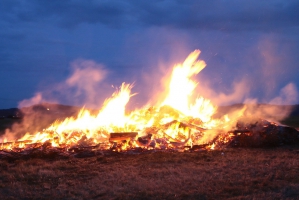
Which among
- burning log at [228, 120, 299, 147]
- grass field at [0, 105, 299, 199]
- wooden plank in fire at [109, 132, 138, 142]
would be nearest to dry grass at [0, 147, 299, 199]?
grass field at [0, 105, 299, 199]

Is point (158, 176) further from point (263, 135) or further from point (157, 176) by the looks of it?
point (263, 135)

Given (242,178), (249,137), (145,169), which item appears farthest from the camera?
(249,137)

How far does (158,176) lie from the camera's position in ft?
35.3

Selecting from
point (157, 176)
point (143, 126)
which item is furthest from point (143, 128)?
point (157, 176)

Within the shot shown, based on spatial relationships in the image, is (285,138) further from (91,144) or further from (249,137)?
(91,144)

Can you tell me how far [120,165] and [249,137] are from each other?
20.8 feet

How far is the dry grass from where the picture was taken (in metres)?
9.04

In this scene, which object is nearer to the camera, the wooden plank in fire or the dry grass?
the dry grass

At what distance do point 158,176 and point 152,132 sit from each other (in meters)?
7.17

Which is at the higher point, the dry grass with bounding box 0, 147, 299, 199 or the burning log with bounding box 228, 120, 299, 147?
the burning log with bounding box 228, 120, 299, 147

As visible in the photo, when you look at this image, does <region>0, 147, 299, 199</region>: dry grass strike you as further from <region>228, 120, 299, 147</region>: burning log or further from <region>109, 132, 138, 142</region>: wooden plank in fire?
<region>109, 132, 138, 142</region>: wooden plank in fire

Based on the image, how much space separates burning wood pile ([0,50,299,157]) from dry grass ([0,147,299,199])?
1.60 meters

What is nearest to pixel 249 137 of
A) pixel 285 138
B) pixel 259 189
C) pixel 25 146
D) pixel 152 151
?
pixel 285 138

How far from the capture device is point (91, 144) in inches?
674
